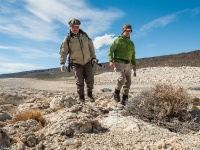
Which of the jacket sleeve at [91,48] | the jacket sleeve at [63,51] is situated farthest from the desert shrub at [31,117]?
the jacket sleeve at [91,48]

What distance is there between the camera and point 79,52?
7.25 meters

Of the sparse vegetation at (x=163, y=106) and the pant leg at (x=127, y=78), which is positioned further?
the pant leg at (x=127, y=78)

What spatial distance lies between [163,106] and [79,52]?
7.69 feet

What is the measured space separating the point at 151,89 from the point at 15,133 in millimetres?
2668

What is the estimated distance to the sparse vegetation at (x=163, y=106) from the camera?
18.8 ft

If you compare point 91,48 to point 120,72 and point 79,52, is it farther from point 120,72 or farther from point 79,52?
point 120,72

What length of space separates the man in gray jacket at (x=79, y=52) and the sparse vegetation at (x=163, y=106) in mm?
1635

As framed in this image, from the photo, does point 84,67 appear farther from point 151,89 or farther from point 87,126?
point 87,126

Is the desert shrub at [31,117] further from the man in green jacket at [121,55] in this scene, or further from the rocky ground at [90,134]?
the man in green jacket at [121,55]

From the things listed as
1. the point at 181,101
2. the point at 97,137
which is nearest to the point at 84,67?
the point at 181,101

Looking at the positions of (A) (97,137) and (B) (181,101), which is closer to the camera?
(A) (97,137)

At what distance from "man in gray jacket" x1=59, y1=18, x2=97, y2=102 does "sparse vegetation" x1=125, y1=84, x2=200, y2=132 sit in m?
1.63

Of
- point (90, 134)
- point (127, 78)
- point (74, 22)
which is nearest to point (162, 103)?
point (90, 134)

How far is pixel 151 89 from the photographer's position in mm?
6320
